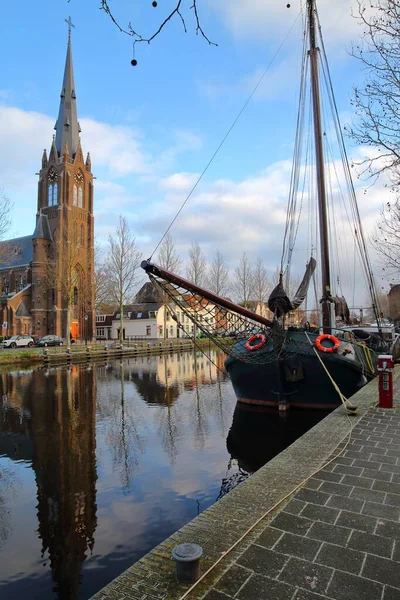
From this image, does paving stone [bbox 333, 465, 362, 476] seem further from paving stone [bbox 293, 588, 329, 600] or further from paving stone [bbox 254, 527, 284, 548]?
paving stone [bbox 293, 588, 329, 600]

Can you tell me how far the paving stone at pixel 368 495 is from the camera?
377 cm

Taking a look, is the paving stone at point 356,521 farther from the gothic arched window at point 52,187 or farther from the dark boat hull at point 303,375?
the gothic arched window at point 52,187

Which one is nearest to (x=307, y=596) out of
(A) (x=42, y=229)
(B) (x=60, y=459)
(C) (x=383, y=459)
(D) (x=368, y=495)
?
(D) (x=368, y=495)

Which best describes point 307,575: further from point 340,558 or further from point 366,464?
point 366,464

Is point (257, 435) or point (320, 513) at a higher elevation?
point (320, 513)

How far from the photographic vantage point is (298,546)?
9.70 feet

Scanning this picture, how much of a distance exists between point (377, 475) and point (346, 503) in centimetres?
90

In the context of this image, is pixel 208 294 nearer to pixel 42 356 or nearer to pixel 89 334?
pixel 42 356

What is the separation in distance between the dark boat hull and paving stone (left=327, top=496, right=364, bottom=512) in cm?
660

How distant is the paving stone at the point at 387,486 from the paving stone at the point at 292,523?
1100mm

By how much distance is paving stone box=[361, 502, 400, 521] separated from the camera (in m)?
3.44

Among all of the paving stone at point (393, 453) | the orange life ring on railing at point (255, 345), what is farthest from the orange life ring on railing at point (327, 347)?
the paving stone at point (393, 453)

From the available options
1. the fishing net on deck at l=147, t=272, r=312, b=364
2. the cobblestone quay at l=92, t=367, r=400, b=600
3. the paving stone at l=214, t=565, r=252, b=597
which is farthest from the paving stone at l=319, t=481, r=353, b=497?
the fishing net on deck at l=147, t=272, r=312, b=364

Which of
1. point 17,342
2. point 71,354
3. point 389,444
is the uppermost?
point 17,342
